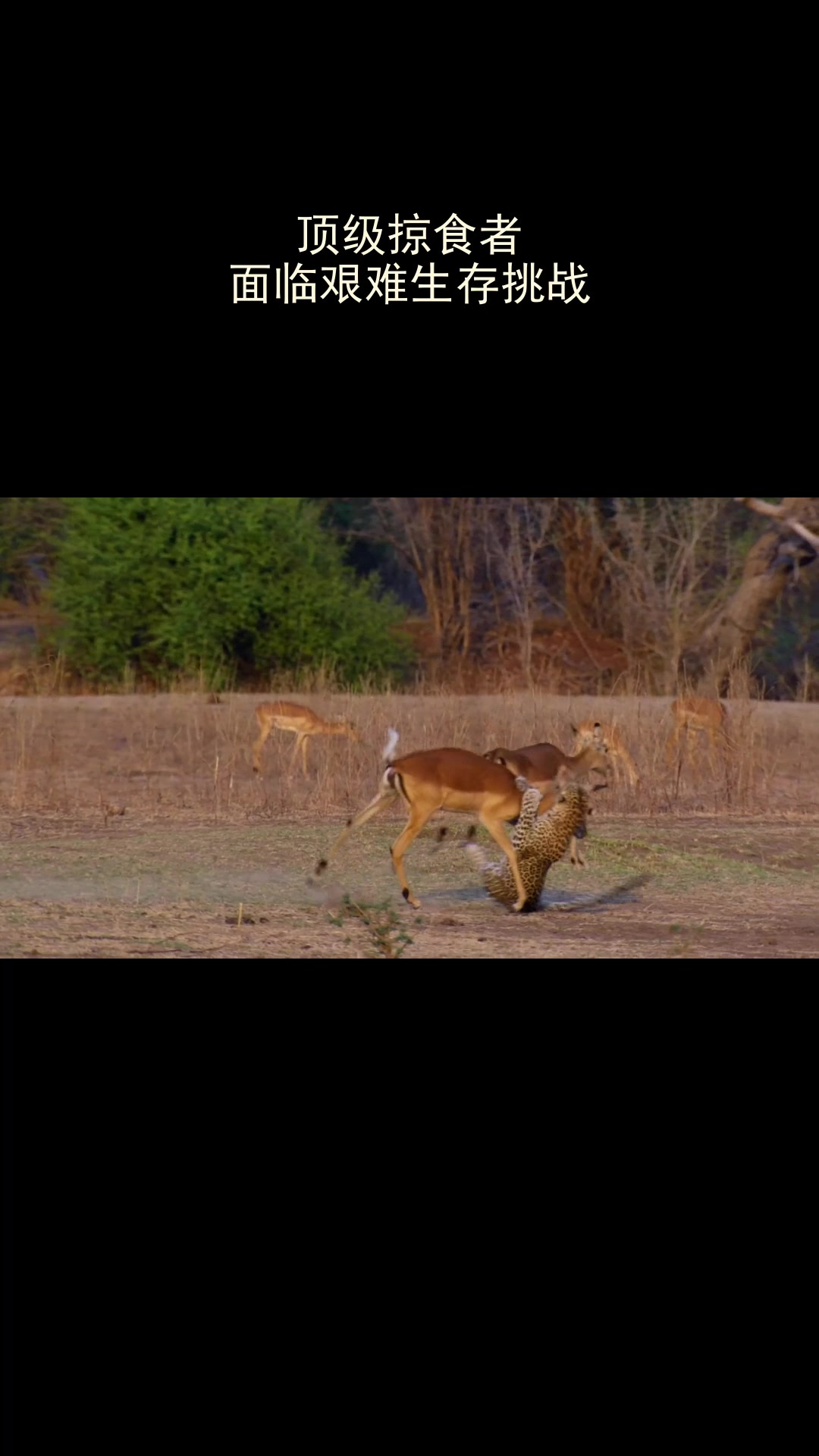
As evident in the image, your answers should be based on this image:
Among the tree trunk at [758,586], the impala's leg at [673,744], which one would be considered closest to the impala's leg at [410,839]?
the impala's leg at [673,744]

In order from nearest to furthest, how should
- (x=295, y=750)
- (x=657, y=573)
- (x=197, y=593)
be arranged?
1. (x=295, y=750)
2. (x=197, y=593)
3. (x=657, y=573)

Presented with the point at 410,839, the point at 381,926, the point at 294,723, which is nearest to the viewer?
the point at 381,926

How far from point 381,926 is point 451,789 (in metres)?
0.79

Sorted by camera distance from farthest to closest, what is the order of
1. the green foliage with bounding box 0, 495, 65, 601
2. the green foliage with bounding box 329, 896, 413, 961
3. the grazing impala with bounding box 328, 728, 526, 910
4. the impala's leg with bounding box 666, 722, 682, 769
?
the green foliage with bounding box 0, 495, 65, 601
the impala's leg with bounding box 666, 722, 682, 769
the grazing impala with bounding box 328, 728, 526, 910
the green foliage with bounding box 329, 896, 413, 961

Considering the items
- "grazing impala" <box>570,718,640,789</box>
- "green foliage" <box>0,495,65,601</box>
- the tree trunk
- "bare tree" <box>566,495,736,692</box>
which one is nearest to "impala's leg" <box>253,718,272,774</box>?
"grazing impala" <box>570,718,640,789</box>

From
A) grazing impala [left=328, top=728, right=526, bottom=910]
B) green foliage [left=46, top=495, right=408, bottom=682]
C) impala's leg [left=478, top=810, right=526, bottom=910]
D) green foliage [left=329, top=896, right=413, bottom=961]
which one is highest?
green foliage [left=46, top=495, right=408, bottom=682]

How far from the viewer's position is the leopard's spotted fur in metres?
8.65

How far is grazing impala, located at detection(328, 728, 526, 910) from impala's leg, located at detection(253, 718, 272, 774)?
5.00 meters

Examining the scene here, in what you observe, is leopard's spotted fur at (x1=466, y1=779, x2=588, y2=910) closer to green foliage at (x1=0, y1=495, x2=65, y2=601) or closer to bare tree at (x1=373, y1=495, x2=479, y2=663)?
bare tree at (x1=373, y1=495, x2=479, y2=663)

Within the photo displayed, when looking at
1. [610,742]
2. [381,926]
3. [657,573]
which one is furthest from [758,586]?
[381,926]

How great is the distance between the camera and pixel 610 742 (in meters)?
11.8

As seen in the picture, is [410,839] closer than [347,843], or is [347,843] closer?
[410,839]

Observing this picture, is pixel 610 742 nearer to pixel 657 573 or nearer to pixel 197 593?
pixel 197 593

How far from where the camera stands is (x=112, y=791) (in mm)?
12891
